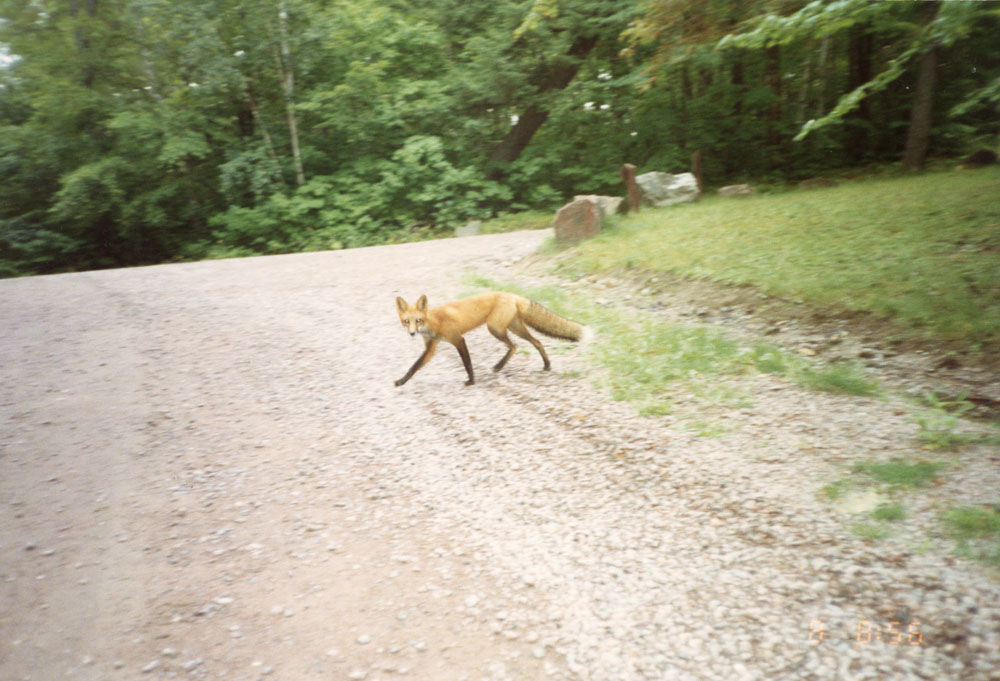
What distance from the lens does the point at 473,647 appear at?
2582 mm

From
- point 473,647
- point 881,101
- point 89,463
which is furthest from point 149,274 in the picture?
point 881,101

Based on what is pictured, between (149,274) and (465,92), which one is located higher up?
(465,92)

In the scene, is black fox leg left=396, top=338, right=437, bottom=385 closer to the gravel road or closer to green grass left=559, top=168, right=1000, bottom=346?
the gravel road

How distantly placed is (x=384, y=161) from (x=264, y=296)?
24.9 ft

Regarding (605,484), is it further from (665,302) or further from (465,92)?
(465,92)

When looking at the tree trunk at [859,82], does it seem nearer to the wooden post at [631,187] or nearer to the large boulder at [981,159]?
the large boulder at [981,159]

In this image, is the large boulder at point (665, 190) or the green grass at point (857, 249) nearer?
the green grass at point (857, 249)

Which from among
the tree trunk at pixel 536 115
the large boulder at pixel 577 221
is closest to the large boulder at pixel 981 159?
the large boulder at pixel 577 221

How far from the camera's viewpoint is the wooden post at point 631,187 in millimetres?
11271

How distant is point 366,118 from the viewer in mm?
15016

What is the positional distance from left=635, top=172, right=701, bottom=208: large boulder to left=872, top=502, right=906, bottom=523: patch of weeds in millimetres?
10012

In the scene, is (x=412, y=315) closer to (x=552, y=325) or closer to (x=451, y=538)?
(x=552, y=325)

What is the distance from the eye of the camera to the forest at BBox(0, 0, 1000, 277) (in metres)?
14.2

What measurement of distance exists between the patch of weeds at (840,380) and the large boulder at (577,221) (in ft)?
17.5
